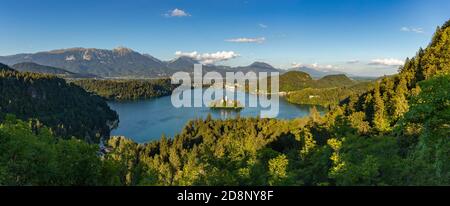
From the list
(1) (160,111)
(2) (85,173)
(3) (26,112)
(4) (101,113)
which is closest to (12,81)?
(3) (26,112)

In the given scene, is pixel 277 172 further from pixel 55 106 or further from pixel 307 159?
pixel 55 106

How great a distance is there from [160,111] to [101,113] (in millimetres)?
32175

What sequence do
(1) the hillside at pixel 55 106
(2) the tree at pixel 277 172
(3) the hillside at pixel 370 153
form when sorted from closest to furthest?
(3) the hillside at pixel 370 153 → (2) the tree at pixel 277 172 → (1) the hillside at pixel 55 106

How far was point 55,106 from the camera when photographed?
151875 mm

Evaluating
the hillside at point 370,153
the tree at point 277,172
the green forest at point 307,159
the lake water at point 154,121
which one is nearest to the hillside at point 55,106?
the lake water at point 154,121

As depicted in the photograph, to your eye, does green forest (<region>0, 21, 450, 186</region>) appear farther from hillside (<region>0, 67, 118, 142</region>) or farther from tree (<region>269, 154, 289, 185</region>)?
hillside (<region>0, 67, 118, 142</region>)

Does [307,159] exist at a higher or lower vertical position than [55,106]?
higher

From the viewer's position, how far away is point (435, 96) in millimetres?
10477

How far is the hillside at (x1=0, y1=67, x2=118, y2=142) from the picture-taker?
12988 cm

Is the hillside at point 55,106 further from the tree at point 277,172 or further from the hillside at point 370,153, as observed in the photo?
the tree at point 277,172

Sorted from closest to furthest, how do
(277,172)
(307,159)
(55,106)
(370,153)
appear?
(370,153) < (277,172) < (307,159) < (55,106)

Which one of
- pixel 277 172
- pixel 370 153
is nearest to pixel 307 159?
pixel 277 172

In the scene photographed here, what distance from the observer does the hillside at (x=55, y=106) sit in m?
130

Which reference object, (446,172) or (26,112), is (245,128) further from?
(446,172)
